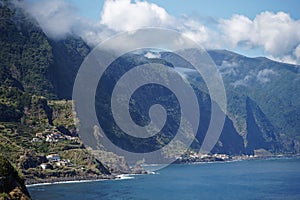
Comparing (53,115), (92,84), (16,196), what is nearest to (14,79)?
(53,115)

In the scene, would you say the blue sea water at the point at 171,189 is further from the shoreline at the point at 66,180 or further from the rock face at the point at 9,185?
the rock face at the point at 9,185

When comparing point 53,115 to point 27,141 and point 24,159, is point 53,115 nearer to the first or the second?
point 27,141

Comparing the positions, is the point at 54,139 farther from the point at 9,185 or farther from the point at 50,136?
the point at 9,185

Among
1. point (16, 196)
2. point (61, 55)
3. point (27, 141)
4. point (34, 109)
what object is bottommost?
point (16, 196)

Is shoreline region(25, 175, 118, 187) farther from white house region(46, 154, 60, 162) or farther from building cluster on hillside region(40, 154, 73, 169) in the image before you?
white house region(46, 154, 60, 162)

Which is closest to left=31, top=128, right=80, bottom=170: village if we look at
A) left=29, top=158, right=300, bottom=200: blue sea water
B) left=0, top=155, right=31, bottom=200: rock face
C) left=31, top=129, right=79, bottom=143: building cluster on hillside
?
left=31, top=129, right=79, bottom=143: building cluster on hillside

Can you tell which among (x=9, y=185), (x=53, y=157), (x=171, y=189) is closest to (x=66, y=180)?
(x=53, y=157)

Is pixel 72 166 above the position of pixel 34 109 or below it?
below

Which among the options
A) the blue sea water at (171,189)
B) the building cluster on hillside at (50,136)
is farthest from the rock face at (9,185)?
the building cluster on hillside at (50,136)
